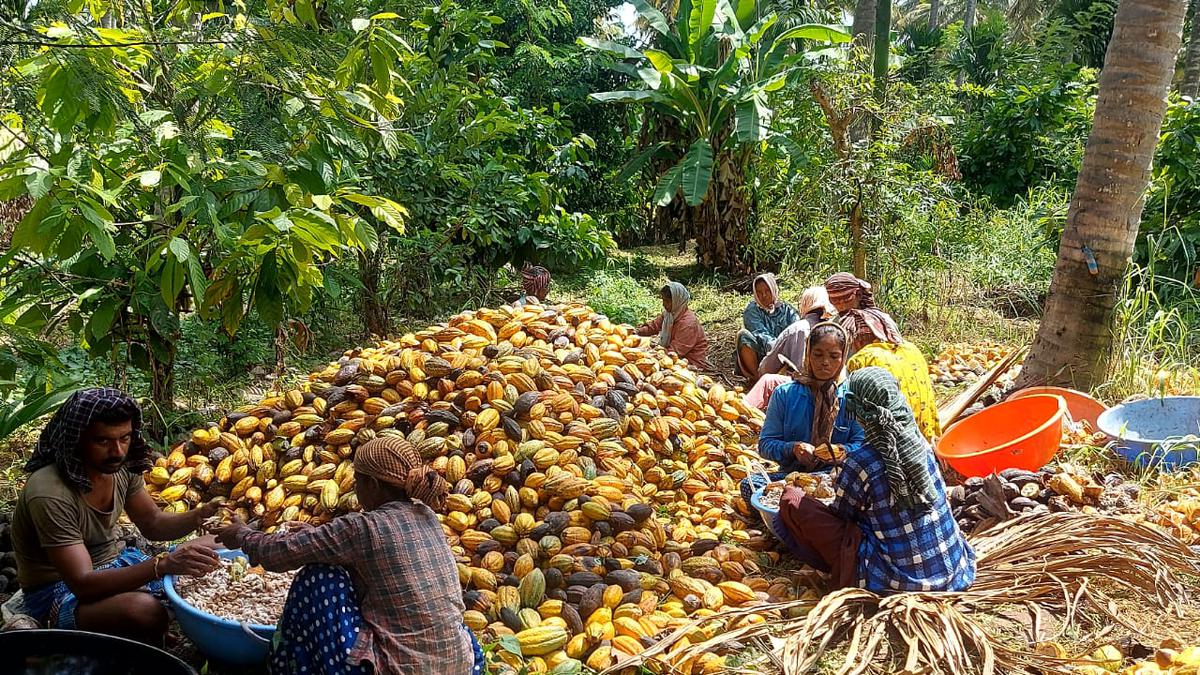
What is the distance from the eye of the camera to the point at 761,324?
21.5ft

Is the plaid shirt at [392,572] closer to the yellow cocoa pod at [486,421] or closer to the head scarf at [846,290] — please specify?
the yellow cocoa pod at [486,421]

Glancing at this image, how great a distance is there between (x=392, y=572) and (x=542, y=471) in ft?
4.89

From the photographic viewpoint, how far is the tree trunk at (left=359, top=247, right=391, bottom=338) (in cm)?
736

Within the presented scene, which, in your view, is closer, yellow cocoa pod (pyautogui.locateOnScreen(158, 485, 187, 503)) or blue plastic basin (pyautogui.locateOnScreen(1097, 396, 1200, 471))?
yellow cocoa pod (pyautogui.locateOnScreen(158, 485, 187, 503))

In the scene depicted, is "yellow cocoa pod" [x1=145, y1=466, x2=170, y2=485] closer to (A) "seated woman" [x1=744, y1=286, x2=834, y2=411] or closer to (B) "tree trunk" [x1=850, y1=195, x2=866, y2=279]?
(A) "seated woman" [x1=744, y1=286, x2=834, y2=411]

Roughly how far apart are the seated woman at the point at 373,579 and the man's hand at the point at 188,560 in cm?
32

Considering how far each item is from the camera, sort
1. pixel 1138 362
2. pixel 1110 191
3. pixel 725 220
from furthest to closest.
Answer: pixel 725 220
pixel 1138 362
pixel 1110 191

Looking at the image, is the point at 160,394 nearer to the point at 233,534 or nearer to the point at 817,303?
the point at 233,534

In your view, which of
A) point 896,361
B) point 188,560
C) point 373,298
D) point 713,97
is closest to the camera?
point 188,560

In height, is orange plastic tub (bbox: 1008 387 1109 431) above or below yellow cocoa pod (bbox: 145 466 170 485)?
below

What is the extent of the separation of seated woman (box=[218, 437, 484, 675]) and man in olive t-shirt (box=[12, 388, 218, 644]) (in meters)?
0.52

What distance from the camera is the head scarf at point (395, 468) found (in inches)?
97.3

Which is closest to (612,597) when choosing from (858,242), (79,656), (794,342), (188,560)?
(188,560)

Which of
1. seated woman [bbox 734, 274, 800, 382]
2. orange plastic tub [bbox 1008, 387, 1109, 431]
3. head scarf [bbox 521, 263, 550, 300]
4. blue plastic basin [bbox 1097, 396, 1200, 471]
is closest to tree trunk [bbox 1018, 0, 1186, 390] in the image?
orange plastic tub [bbox 1008, 387, 1109, 431]
